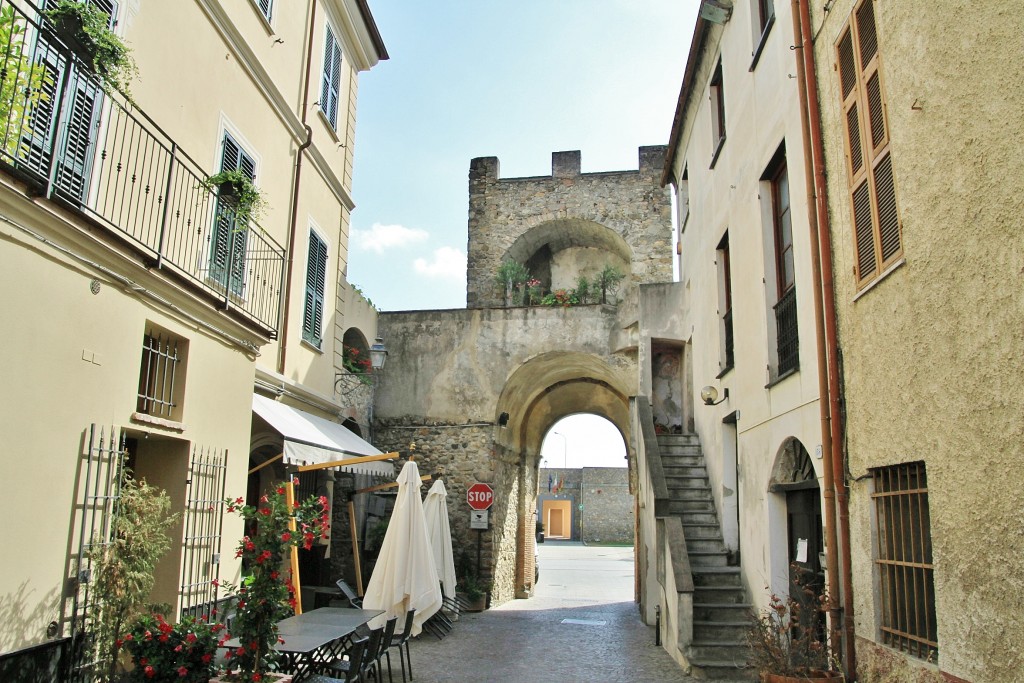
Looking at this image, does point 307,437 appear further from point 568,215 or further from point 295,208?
point 568,215

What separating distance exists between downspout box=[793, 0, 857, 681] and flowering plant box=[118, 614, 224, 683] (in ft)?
15.5

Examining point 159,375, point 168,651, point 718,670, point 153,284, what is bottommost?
point 718,670

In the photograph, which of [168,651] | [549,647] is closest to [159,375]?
[168,651]

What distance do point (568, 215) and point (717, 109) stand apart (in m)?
10.8

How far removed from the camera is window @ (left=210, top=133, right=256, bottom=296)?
883 centimetres

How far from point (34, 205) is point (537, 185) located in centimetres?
→ 1898

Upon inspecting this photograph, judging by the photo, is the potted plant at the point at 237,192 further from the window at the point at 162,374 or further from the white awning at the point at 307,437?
the white awning at the point at 307,437

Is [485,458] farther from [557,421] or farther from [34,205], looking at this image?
[34,205]

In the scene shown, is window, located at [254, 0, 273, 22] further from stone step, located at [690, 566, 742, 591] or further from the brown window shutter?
stone step, located at [690, 566, 742, 591]

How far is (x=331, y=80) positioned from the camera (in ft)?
42.9

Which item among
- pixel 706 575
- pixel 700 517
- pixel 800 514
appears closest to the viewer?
pixel 800 514

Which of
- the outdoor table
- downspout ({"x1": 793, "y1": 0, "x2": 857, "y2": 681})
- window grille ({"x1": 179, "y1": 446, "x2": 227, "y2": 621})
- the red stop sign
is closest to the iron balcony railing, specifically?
window grille ({"x1": 179, "y1": 446, "x2": 227, "y2": 621})

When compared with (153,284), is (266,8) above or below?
above

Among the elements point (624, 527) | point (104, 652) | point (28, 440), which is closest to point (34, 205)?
point (28, 440)
